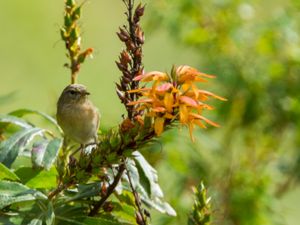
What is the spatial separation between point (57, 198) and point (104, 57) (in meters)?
7.56

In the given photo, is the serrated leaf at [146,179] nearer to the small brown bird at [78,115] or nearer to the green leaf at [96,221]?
the small brown bird at [78,115]

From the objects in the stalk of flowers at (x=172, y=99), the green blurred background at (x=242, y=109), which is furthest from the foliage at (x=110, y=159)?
the green blurred background at (x=242, y=109)

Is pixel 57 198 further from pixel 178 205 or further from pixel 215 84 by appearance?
pixel 215 84

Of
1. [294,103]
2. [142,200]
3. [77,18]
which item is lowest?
[294,103]

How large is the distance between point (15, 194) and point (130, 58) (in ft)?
1.41

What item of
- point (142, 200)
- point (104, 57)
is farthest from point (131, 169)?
point (104, 57)

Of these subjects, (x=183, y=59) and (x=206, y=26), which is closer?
(x=206, y=26)

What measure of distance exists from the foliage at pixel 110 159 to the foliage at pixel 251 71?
2.31m

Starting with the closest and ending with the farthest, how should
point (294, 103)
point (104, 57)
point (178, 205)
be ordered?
point (178, 205)
point (294, 103)
point (104, 57)

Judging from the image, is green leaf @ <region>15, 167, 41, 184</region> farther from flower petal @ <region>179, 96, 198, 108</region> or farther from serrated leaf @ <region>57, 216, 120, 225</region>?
flower petal @ <region>179, 96, 198, 108</region>

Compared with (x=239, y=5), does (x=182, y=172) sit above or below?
below

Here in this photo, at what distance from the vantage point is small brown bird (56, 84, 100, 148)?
259 cm

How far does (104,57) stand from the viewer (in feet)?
32.1

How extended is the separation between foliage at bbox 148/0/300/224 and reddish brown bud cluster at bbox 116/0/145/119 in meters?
2.68
